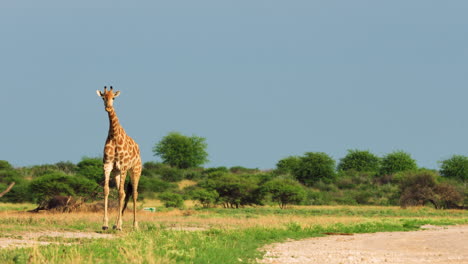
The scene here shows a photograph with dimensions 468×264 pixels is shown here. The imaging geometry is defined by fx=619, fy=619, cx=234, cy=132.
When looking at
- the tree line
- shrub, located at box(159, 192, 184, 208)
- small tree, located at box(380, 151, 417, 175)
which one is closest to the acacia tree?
the tree line

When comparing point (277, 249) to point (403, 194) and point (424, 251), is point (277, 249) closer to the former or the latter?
point (424, 251)

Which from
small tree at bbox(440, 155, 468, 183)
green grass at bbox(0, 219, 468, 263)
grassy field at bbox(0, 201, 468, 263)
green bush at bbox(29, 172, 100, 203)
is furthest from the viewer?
small tree at bbox(440, 155, 468, 183)

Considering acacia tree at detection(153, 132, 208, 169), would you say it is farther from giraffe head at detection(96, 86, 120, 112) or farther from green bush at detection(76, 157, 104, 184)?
giraffe head at detection(96, 86, 120, 112)

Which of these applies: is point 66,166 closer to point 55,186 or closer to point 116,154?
point 55,186

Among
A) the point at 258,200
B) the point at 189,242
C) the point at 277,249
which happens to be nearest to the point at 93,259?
the point at 189,242

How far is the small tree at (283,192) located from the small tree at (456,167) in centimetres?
2976

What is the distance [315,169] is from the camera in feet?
225

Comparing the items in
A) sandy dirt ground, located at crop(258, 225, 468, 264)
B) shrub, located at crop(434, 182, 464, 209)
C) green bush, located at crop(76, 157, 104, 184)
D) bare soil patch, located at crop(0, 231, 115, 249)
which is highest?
green bush, located at crop(76, 157, 104, 184)

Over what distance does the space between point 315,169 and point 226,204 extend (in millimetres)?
26701

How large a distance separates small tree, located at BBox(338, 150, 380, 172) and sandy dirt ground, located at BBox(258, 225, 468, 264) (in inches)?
2390

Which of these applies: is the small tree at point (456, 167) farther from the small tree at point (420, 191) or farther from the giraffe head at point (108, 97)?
the giraffe head at point (108, 97)

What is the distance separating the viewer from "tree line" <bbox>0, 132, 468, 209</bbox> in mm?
41375

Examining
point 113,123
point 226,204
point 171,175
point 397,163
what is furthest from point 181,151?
point 113,123

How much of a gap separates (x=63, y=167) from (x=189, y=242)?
66.1 meters
